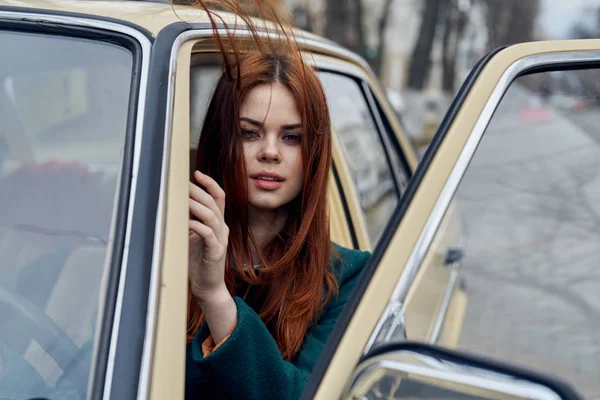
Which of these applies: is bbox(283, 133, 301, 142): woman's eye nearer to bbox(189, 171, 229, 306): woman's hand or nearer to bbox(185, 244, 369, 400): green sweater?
bbox(189, 171, 229, 306): woman's hand

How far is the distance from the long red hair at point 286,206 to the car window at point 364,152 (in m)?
1.08

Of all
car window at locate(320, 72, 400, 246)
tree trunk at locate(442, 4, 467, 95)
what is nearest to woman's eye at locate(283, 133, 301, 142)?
car window at locate(320, 72, 400, 246)

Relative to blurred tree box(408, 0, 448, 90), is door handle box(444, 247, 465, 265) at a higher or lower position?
lower

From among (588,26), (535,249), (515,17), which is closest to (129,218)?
(535,249)

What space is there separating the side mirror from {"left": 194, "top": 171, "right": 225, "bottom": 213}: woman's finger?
1.53 feet

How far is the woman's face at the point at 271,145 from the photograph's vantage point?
1.65 meters

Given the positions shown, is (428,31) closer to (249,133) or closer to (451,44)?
(451,44)

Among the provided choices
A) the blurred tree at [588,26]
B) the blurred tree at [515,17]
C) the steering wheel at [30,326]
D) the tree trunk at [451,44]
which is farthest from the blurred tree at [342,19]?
the steering wheel at [30,326]

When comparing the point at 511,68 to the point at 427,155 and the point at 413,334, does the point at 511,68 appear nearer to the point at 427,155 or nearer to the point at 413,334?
the point at 427,155

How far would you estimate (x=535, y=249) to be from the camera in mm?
7723

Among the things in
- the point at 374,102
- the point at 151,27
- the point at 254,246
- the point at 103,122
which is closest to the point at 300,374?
the point at 254,246

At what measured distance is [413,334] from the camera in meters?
2.22

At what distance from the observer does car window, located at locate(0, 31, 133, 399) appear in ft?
4.39

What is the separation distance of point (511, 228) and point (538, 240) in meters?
0.56
